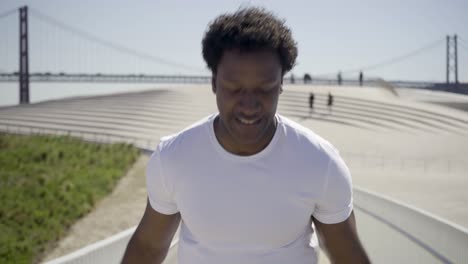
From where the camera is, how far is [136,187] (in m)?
14.3

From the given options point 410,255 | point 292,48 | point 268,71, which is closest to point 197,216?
point 268,71

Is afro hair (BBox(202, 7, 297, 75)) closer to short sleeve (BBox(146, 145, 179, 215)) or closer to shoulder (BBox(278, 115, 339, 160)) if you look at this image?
shoulder (BBox(278, 115, 339, 160))

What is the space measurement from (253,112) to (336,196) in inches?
14.5

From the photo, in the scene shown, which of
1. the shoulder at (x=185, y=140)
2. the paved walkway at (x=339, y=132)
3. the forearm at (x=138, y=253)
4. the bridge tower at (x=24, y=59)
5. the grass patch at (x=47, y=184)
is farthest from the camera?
the bridge tower at (x=24, y=59)

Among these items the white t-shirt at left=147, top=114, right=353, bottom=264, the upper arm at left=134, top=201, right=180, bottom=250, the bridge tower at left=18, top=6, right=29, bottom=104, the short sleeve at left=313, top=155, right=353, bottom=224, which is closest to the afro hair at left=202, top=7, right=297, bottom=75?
the white t-shirt at left=147, top=114, right=353, bottom=264

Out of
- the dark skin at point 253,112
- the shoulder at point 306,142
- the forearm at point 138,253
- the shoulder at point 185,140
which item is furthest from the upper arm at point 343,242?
the forearm at point 138,253

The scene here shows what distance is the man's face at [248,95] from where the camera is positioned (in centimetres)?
157

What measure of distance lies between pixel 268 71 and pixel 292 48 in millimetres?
153

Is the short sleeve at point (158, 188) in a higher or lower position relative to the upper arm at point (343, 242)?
higher

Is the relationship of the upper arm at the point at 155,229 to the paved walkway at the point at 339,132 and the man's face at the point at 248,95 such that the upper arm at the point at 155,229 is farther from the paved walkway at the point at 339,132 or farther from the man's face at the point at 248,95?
the paved walkway at the point at 339,132

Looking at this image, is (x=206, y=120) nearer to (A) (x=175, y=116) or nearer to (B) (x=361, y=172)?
(B) (x=361, y=172)

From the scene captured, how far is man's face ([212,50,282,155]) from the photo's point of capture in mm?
1567

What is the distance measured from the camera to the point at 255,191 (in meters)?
1.61

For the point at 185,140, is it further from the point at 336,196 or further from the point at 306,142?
the point at 336,196
